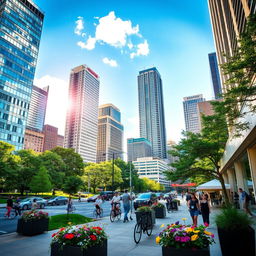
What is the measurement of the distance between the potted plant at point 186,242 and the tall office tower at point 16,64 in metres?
80.0

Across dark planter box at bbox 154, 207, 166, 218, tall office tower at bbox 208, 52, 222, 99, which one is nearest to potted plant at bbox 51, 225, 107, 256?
dark planter box at bbox 154, 207, 166, 218

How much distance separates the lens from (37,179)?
4062 centimetres

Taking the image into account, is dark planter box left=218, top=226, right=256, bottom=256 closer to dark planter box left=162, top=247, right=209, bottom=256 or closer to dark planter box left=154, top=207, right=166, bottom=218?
dark planter box left=162, top=247, right=209, bottom=256

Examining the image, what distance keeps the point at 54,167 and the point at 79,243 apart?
52.3 metres

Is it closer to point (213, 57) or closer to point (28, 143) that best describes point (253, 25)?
point (213, 57)

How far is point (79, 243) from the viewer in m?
4.25

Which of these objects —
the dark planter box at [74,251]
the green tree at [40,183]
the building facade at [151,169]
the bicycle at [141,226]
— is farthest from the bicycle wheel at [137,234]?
the building facade at [151,169]

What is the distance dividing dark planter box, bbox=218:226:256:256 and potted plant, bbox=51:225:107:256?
3045 millimetres

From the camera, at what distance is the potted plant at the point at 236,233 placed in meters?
4.72

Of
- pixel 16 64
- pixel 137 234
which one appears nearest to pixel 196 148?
pixel 137 234

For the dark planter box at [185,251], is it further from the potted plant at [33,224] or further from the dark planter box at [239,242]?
the potted plant at [33,224]

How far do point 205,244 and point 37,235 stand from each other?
756cm

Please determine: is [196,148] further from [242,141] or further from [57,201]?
[57,201]

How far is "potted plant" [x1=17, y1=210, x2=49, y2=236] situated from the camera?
8578 millimetres
